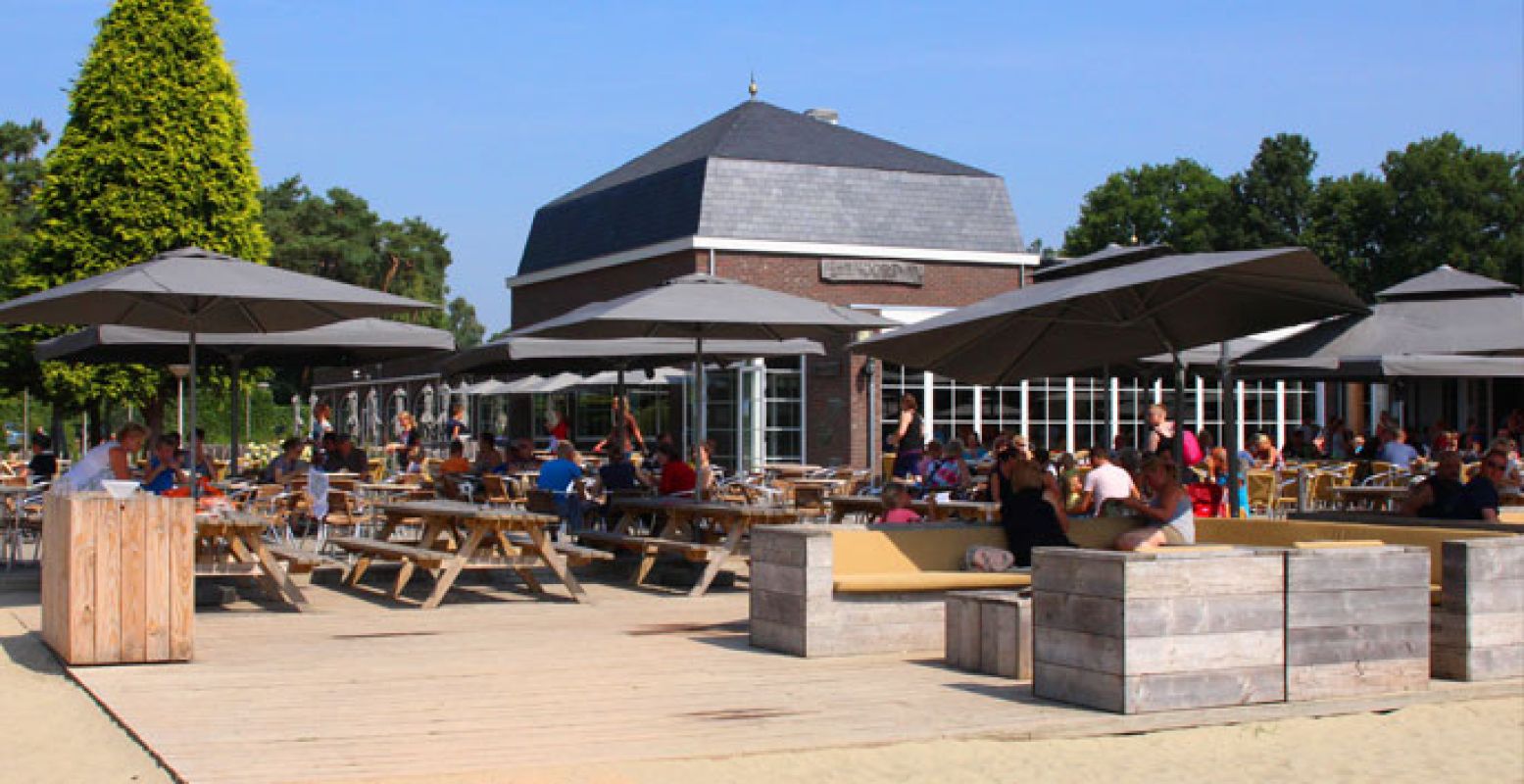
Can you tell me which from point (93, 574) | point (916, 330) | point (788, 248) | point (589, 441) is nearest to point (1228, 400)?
point (916, 330)

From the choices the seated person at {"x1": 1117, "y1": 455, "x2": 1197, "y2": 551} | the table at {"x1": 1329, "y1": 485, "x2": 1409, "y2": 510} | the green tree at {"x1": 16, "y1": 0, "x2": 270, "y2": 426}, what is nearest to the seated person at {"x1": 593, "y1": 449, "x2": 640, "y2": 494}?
the seated person at {"x1": 1117, "y1": 455, "x2": 1197, "y2": 551}

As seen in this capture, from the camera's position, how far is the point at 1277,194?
2451 inches

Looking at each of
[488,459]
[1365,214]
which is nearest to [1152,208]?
[1365,214]

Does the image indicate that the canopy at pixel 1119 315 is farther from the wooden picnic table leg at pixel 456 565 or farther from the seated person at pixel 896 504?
the wooden picnic table leg at pixel 456 565

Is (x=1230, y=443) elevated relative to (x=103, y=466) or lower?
elevated

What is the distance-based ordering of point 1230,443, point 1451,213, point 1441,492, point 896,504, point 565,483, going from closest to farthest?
point 1441,492, point 896,504, point 1230,443, point 565,483, point 1451,213

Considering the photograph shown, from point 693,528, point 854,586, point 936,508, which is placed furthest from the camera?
point 693,528

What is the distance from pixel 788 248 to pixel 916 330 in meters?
17.3

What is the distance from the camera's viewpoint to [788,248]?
27.6 m

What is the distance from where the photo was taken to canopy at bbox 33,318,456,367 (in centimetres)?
1481

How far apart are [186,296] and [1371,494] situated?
394 inches

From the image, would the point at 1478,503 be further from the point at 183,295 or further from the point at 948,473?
the point at 183,295

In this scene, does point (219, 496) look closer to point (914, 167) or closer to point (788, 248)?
point (788, 248)

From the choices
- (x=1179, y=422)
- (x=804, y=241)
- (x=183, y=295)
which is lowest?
(x=1179, y=422)
